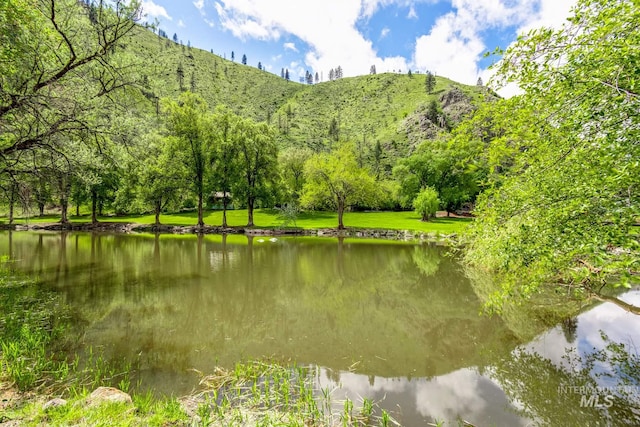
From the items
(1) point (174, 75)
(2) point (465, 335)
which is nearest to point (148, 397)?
(2) point (465, 335)

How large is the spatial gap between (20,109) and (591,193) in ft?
42.6

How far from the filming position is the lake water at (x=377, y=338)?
19.1 ft

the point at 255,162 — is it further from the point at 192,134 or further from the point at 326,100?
the point at 326,100

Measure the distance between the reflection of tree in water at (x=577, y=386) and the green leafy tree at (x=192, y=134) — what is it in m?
39.4

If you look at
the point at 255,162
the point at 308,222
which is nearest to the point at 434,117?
the point at 308,222

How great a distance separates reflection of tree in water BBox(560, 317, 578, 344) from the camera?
28.1ft

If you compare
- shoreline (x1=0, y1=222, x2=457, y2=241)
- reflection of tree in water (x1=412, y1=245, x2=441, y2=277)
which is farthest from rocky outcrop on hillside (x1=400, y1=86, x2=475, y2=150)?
reflection of tree in water (x1=412, y1=245, x2=441, y2=277)

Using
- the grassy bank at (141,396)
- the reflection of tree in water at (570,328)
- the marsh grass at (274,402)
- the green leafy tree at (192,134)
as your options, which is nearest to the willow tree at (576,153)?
the reflection of tree in water at (570,328)

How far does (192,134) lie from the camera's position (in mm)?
38844

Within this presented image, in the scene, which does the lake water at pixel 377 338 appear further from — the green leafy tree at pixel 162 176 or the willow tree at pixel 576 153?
the green leafy tree at pixel 162 176

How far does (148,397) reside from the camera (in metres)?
5.17

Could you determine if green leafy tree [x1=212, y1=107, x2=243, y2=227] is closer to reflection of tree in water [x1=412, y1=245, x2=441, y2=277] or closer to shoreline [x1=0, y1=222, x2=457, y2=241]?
shoreline [x1=0, y1=222, x2=457, y2=241]

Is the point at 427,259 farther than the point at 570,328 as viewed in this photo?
Yes

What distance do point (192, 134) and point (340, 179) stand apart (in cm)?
1989
